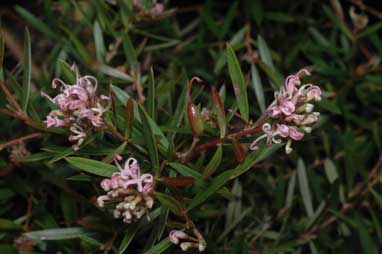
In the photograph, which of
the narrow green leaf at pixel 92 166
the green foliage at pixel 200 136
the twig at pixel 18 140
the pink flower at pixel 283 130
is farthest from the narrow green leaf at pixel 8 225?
the pink flower at pixel 283 130

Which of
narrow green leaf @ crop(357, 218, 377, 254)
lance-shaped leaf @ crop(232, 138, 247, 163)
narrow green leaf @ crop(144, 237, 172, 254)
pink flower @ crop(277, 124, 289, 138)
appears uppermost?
pink flower @ crop(277, 124, 289, 138)

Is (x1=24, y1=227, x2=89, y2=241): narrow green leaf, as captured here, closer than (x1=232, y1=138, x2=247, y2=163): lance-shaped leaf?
No

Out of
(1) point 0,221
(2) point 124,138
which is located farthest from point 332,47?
(1) point 0,221

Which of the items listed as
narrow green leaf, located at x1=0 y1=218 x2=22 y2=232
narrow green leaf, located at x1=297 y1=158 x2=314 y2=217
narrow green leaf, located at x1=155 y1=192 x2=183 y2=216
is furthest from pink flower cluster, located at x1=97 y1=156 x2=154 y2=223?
narrow green leaf, located at x1=297 y1=158 x2=314 y2=217

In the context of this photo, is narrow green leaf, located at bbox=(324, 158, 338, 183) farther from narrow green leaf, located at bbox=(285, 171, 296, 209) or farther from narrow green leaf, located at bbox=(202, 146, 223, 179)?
narrow green leaf, located at bbox=(202, 146, 223, 179)

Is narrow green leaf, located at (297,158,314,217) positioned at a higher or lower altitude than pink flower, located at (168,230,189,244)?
lower

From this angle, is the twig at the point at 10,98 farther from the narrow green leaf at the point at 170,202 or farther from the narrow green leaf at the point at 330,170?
the narrow green leaf at the point at 330,170
